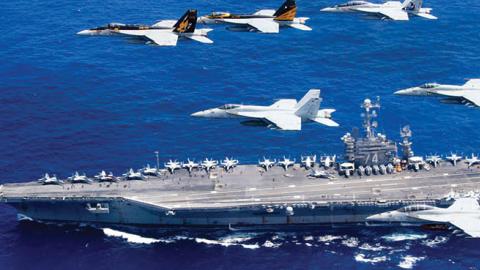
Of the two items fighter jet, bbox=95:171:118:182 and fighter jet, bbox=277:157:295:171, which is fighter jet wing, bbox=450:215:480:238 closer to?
fighter jet, bbox=277:157:295:171

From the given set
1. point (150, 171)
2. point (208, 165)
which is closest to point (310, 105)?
point (208, 165)

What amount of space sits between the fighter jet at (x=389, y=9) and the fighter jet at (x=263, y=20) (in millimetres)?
9349

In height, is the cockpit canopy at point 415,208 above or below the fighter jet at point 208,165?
below

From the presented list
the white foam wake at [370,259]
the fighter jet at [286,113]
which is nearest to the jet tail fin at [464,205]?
the white foam wake at [370,259]

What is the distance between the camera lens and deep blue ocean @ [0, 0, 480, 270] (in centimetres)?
9150

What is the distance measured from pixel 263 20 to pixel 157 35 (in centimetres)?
1924

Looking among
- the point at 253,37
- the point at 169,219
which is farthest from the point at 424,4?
the point at 169,219

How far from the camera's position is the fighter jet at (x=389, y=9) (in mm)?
138000

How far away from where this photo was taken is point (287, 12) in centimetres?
13238

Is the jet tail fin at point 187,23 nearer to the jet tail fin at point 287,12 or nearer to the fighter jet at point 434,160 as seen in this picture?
the jet tail fin at point 287,12

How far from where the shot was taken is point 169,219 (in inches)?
3789

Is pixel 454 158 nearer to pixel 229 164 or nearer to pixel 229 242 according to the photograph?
pixel 229 164

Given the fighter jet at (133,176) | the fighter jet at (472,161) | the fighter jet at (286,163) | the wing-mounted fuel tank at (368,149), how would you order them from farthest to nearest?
1. the fighter jet at (286,163)
2. the fighter jet at (472,161)
3. the wing-mounted fuel tank at (368,149)
4. the fighter jet at (133,176)

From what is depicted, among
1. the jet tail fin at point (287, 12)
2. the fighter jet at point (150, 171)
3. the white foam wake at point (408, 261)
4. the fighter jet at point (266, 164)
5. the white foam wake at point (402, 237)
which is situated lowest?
the white foam wake at point (408, 261)
